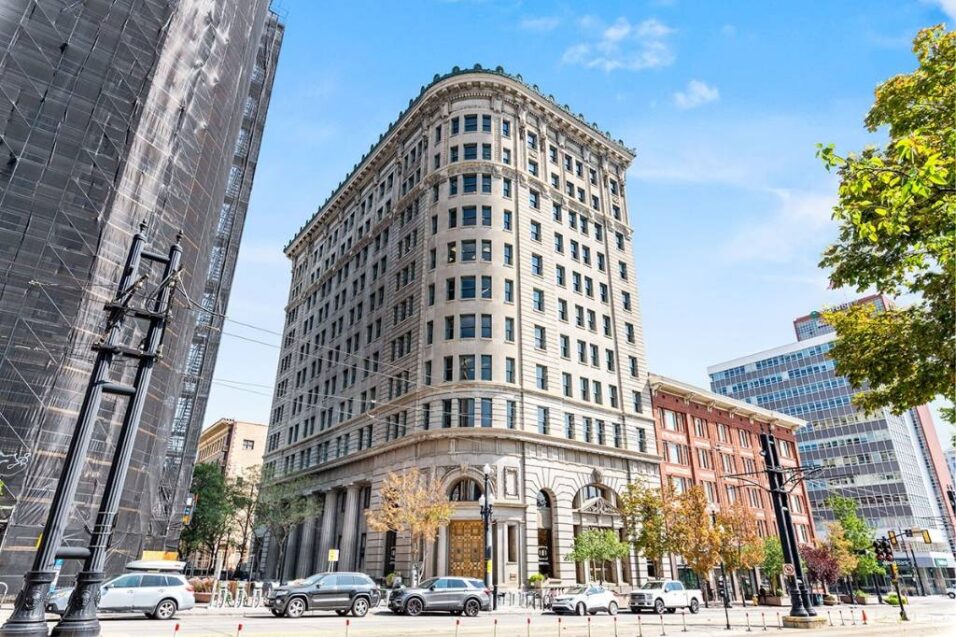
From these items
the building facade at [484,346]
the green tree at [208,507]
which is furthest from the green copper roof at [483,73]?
the green tree at [208,507]

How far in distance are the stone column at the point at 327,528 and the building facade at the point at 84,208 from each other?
64.6 feet

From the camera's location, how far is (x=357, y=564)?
152 ft

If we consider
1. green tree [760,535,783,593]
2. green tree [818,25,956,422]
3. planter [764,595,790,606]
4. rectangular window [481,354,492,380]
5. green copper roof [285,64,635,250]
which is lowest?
planter [764,595,790,606]

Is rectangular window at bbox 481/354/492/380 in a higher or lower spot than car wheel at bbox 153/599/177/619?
higher

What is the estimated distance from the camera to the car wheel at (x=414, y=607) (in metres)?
25.7

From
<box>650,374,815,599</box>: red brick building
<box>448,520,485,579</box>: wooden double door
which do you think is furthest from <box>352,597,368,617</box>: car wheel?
<box>650,374,815,599</box>: red brick building

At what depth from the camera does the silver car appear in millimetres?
20516

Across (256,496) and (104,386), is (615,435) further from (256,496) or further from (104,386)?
(104,386)

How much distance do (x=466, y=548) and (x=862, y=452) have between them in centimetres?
7891

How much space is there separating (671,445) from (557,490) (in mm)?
17832

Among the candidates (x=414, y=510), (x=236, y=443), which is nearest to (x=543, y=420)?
(x=414, y=510)

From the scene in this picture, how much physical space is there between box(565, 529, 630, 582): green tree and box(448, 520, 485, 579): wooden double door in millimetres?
6404

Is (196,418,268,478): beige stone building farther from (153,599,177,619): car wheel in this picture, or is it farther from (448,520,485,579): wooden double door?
(153,599,177,619): car wheel

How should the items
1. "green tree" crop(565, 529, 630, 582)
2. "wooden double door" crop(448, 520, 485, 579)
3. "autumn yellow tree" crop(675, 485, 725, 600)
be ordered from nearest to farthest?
1. "autumn yellow tree" crop(675, 485, 725, 600)
2. "wooden double door" crop(448, 520, 485, 579)
3. "green tree" crop(565, 529, 630, 582)
